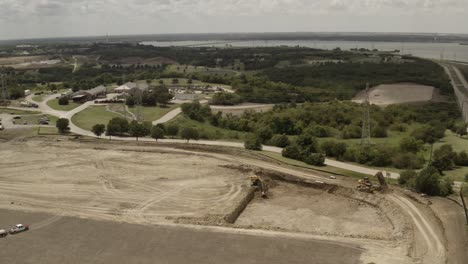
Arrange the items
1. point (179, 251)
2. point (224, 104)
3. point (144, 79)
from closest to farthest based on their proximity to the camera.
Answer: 1. point (179, 251)
2. point (224, 104)
3. point (144, 79)

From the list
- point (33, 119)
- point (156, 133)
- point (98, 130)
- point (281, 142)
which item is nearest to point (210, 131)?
point (156, 133)

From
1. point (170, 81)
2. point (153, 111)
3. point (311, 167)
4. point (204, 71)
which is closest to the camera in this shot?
point (311, 167)

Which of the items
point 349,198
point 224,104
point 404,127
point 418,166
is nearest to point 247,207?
point 349,198

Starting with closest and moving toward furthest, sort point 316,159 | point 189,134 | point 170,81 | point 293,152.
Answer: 1. point 316,159
2. point 293,152
3. point 189,134
4. point 170,81

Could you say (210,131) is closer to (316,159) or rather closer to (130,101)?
(316,159)

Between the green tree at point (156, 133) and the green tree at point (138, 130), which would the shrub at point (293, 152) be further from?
the green tree at point (138, 130)

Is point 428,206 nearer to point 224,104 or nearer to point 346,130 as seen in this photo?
point 346,130

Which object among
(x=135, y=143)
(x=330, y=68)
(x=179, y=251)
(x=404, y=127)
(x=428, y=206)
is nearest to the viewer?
(x=179, y=251)
